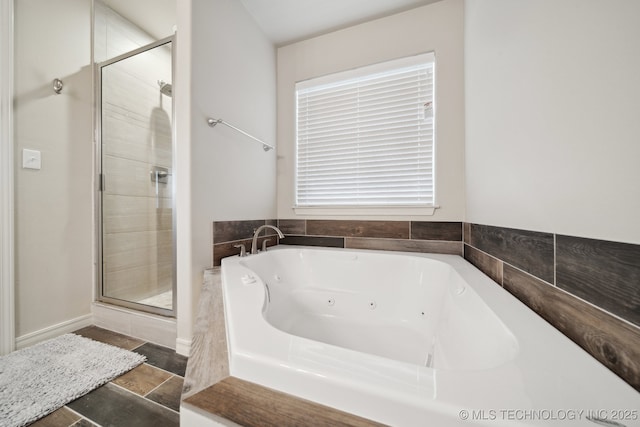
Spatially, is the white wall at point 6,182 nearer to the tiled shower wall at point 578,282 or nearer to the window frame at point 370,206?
the window frame at point 370,206

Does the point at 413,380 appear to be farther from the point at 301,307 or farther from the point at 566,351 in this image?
the point at 301,307

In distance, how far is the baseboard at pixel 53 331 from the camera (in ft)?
4.32

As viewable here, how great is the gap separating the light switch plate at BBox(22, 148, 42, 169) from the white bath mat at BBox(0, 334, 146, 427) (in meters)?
1.07

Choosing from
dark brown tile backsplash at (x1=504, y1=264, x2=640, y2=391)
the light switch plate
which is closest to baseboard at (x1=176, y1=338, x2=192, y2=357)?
the light switch plate

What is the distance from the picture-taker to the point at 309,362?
1.34ft

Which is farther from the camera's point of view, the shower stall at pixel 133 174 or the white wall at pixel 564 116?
the shower stall at pixel 133 174

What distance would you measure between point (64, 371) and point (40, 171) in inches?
46.9

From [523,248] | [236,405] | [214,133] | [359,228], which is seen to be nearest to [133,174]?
[214,133]

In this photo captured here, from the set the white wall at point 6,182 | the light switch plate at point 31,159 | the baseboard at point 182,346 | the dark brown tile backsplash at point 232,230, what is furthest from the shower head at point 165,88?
the baseboard at point 182,346

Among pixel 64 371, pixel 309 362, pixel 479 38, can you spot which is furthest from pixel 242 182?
pixel 479 38

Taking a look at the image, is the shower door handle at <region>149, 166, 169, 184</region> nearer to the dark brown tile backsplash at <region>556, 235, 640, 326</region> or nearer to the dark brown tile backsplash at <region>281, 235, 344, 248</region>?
the dark brown tile backsplash at <region>281, 235, 344, 248</region>

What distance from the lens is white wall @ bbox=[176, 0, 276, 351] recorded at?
1282mm

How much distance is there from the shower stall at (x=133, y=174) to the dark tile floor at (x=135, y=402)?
57cm

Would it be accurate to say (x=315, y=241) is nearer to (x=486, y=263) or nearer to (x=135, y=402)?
(x=486, y=263)
